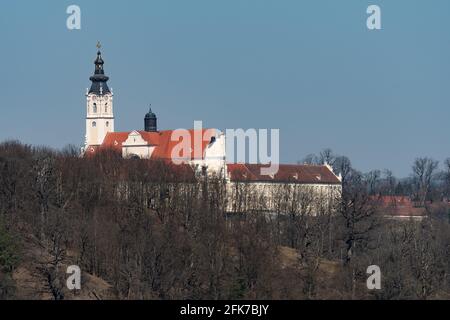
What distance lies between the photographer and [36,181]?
235ft

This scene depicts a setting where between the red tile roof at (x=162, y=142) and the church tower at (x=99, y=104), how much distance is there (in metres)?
4.03

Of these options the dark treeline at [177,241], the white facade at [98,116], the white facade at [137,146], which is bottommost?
the dark treeline at [177,241]

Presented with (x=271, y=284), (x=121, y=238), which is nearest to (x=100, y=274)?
(x=121, y=238)

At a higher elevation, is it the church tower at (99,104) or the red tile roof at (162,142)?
the church tower at (99,104)

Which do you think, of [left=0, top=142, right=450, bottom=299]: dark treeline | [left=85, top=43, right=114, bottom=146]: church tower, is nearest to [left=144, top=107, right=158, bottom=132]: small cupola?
Result: [left=85, top=43, right=114, bottom=146]: church tower

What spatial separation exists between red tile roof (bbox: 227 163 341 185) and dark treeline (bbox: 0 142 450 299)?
16923mm

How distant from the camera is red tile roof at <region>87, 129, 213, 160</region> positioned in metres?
105

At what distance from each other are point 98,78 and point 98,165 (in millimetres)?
32078

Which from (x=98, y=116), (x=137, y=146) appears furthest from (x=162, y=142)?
(x=98, y=116)

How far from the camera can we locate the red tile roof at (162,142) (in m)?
105

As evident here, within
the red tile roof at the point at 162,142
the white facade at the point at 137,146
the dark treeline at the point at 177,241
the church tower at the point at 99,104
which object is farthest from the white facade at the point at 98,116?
the dark treeline at the point at 177,241

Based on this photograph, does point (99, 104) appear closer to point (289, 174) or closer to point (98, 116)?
point (98, 116)

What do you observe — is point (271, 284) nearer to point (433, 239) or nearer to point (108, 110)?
point (433, 239)

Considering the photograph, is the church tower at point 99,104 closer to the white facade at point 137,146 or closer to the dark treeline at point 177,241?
the white facade at point 137,146
